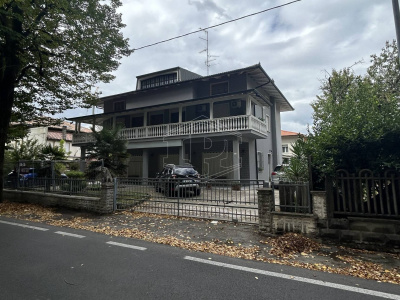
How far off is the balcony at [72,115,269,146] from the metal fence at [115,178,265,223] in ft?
27.5

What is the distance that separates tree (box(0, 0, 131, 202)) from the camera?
9.12m

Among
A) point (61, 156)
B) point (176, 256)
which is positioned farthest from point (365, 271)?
point (61, 156)

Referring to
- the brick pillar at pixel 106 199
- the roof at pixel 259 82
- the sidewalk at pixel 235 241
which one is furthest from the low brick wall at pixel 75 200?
the roof at pixel 259 82

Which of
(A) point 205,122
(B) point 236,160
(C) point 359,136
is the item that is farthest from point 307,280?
(A) point 205,122

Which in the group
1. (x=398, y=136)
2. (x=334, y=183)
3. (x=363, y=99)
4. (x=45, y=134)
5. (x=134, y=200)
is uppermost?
(x=45, y=134)

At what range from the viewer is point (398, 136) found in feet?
15.2

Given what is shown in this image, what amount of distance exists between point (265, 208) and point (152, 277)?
10.8 feet

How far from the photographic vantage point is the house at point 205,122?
16059 millimetres

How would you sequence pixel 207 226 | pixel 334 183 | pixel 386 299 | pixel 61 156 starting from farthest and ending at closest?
1. pixel 61 156
2. pixel 207 226
3. pixel 334 183
4. pixel 386 299

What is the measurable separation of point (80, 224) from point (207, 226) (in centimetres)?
383

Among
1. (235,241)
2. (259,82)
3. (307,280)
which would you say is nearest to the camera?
(307,280)

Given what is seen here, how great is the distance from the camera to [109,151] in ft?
41.3

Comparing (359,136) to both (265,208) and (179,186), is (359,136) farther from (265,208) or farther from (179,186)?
(179,186)

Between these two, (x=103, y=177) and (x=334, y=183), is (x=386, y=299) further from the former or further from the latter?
(x=103, y=177)
